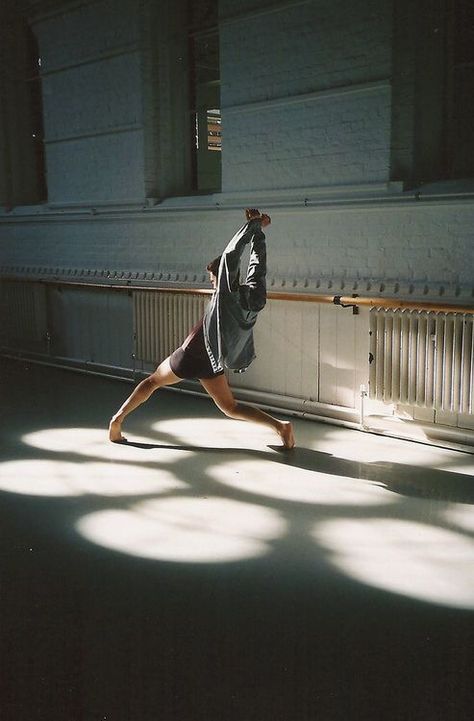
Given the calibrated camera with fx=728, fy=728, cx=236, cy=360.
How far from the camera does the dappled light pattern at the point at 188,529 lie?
9.62ft

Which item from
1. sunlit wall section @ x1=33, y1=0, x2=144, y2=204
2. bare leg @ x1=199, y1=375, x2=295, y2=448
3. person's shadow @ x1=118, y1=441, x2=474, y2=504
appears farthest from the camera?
sunlit wall section @ x1=33, y1=0, x2=144, y2=204

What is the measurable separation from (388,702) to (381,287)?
10.3 ft

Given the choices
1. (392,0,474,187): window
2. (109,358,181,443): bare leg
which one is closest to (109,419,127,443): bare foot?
(109,358,181,443): bare leg

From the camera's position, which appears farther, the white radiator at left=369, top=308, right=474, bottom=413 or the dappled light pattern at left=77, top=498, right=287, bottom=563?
the white radiator at left=369, top=308, right=474, bottom=413

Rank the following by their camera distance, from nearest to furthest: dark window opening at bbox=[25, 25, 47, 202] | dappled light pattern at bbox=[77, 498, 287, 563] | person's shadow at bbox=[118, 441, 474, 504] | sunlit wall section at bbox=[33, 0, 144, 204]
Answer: dappled light pattern at bbox=[77, 498, 287, 563], person's shadow at bbox=[118, 441, 474, 504], sunlit wall section at bbox=[33, 0, 144, 204], dark window opening at bbox=[25, 25, 47, 202]

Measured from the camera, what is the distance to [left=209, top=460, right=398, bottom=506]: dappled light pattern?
3.54m

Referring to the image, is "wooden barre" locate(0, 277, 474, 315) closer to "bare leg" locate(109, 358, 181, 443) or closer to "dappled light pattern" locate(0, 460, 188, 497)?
"bare leg" locate(109, 358, 181, 443)

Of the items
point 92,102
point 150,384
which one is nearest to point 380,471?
point 150,384

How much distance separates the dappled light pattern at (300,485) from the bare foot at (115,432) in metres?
0.79

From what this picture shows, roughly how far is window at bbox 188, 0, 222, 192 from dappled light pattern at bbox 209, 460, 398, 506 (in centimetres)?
344

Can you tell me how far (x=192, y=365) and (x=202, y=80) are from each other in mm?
3650

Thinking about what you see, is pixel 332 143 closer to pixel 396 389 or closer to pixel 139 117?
pixel 396 389

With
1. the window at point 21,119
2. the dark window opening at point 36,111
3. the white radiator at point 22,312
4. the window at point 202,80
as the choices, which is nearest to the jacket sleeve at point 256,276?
the window at point 202,80

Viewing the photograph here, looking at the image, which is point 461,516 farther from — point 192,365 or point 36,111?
point 36,111
